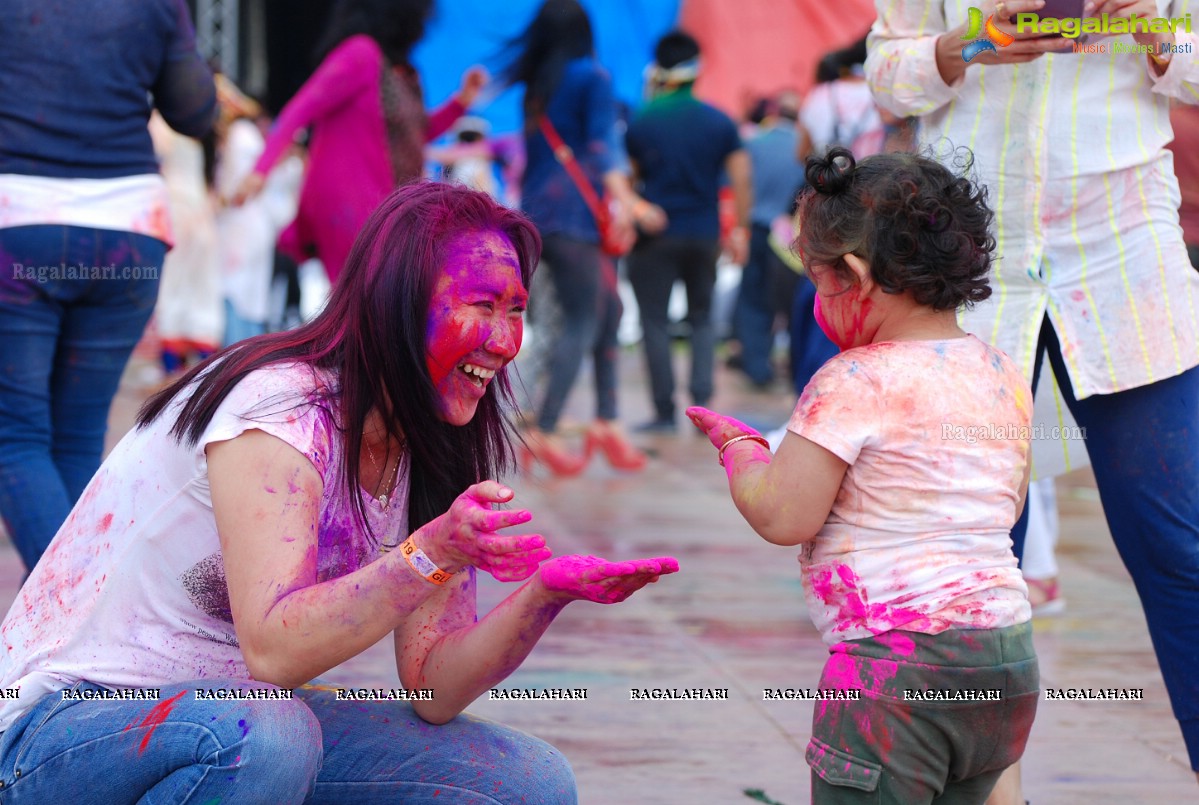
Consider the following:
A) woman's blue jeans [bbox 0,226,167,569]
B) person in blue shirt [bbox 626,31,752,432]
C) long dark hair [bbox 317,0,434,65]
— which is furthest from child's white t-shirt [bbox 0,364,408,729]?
person in blue shirt [bbox 626,31,752,432]

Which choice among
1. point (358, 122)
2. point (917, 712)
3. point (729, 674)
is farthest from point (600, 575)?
point (358, 122)

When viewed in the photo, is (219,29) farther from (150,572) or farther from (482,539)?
(482,539)

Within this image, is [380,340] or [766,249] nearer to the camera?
[380,340]

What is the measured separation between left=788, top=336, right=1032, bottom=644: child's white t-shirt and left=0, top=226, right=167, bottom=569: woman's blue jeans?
1829 mm

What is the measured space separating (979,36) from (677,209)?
5597 millimetres

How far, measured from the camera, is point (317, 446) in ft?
6.38

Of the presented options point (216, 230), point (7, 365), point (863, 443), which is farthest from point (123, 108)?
point (216, 230)

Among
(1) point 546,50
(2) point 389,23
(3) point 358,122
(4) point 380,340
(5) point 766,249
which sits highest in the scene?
(2) point 389,23

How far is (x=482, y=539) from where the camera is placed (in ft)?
5.73

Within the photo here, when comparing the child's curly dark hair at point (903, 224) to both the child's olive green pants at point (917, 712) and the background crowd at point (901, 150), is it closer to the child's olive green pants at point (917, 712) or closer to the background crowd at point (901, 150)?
the background crowd at point (901, 150)

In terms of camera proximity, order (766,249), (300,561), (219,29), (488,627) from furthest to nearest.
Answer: (219,29) → (766,249) → (488,627) → (300,561)

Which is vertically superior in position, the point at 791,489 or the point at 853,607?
the point at 791,489

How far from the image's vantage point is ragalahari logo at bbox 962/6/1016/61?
241 cm

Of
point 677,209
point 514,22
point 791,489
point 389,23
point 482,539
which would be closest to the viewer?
point 482,539
